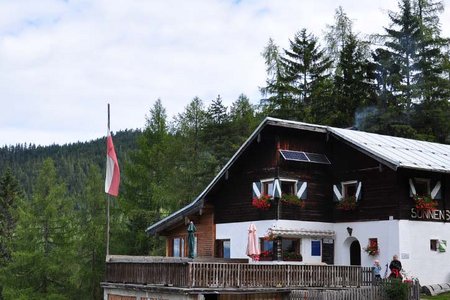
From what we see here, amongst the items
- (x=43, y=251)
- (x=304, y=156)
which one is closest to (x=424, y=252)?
(x=304, y=156)

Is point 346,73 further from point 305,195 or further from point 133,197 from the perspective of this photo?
point 305,195

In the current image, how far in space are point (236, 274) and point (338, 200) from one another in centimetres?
986

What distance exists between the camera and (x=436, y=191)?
99.3 ft

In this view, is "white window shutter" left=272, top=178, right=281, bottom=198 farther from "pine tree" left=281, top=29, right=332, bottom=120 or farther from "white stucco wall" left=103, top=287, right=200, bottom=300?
"pine tree" left=281, top=29, right=332, bottom=120

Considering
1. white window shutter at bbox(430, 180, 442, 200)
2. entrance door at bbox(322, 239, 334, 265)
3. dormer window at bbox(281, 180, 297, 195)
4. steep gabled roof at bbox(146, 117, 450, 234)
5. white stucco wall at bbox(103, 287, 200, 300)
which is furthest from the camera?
entrance door at bbox(322, 239, 334, 265)

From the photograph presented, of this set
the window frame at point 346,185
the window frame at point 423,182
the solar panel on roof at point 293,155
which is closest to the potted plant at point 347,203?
the window frame at point 346,185

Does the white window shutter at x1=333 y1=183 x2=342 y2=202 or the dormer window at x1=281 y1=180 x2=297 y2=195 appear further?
the white window shutter at x1=333 y1=183 x2=342 y2=202

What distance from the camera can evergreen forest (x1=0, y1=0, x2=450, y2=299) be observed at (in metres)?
48.2

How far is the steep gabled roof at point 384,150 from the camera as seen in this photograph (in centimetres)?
2892

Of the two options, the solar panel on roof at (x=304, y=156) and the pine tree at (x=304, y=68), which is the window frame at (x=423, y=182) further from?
the pine tree at (x=304, y=68)

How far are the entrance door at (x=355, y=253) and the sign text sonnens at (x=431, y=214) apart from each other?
3.36m

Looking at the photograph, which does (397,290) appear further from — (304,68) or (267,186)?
(304,68)

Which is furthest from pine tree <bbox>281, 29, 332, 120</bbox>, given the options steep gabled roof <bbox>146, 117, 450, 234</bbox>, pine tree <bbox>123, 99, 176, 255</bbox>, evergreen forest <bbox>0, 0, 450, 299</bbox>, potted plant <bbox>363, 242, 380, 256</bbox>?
potted plant <bbox>363, 242, 380, 256</bbox>

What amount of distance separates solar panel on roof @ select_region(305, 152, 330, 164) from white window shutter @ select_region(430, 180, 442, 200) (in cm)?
496
